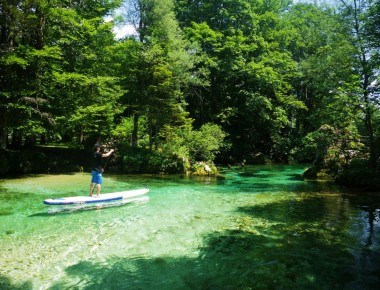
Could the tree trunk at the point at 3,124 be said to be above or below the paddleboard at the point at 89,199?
above

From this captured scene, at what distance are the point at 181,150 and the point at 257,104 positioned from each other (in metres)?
14.2

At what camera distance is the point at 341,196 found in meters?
14.8

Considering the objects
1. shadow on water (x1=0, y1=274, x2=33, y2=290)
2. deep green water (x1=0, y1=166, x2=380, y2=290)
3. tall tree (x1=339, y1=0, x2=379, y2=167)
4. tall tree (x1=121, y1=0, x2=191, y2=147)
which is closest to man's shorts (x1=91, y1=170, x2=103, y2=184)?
deep green water (x1=0, y1=166, x2=380, y2=290)

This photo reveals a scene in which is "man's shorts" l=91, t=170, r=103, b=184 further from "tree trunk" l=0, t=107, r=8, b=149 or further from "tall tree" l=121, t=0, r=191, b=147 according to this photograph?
"tall tree" l=121, t=0, r=191, b=147

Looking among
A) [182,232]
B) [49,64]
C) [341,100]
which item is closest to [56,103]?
[49,64]

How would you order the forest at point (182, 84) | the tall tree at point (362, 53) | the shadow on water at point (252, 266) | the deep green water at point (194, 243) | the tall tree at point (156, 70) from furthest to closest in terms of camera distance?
the tall tree at point (156, 70)
the forest at point (182, 84)
the tall tree at point (362, 53)
the deep green water at point (194, 243)
the shadow on water at point (252, 266)

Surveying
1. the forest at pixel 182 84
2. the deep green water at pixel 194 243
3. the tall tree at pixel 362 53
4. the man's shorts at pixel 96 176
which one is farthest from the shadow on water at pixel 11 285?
the tall tree at pixel 362 53

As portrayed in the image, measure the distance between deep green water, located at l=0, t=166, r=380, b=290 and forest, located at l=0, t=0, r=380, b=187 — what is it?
6657 mm

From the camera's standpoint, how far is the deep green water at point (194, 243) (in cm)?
604

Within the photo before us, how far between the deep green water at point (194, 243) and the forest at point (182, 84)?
666 cm

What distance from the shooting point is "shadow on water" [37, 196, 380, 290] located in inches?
231

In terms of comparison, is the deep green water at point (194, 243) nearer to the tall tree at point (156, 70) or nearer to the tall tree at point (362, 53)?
the tall tree at point (362, 53)

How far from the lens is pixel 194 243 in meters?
8.20

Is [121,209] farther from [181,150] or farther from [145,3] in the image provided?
[145,3]
